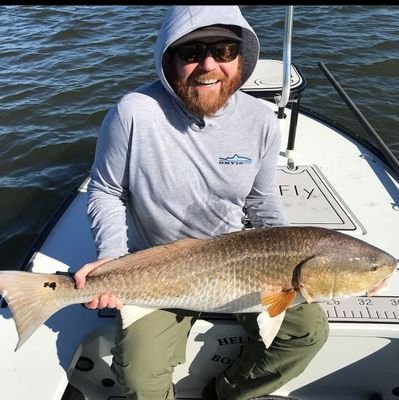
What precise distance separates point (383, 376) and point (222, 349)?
91 cm

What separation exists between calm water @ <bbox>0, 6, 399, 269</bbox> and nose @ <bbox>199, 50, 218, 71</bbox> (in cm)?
298

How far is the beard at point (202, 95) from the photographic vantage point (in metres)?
2.25

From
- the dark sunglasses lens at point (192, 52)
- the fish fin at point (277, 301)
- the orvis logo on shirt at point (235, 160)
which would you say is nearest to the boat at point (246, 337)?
the fish fin at point (277, 301)

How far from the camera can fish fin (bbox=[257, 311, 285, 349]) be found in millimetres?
2092

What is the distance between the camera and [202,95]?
2.25 metres

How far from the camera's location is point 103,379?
8.94ft

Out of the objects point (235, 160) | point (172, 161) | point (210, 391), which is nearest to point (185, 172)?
point (172, 161)

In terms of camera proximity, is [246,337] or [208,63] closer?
[208,63]

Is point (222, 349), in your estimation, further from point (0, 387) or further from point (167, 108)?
point (167, 108)

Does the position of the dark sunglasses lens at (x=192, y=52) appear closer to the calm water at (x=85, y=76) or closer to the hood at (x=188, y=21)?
the hood at (x=188, y=21)

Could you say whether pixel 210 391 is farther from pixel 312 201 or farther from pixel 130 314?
pixel 312 201

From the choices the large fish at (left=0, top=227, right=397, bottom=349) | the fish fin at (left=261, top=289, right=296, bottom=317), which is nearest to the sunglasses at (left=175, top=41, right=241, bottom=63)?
the large fish at (left=0, top=227, right=397, bottom=349)

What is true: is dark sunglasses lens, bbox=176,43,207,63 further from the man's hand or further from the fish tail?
the fish tail

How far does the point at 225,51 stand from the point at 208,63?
0.34 feet
